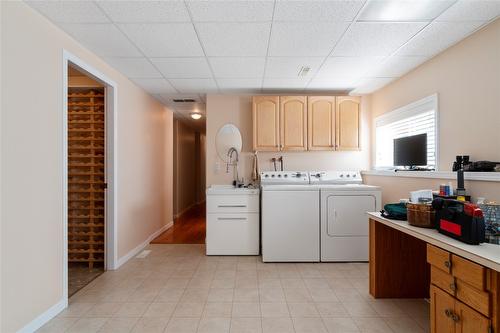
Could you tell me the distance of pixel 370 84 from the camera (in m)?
3.59

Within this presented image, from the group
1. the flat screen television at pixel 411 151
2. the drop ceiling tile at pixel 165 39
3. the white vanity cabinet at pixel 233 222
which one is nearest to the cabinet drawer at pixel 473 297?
the flat screen television at pixel 411 151

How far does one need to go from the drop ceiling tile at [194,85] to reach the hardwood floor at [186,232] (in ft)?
7.66

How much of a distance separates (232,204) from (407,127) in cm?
235

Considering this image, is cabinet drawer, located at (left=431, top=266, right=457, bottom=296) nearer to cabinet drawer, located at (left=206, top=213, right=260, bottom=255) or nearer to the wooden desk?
the wooden desk

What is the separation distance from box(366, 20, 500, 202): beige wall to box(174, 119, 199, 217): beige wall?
15.8 ft

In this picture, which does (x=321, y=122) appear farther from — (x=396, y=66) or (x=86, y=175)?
(x=86, y=175)

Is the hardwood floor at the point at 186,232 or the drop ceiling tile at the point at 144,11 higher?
the drop ceiling tile at the point at 144,11

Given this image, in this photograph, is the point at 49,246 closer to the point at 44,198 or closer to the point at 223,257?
the point at 44,198

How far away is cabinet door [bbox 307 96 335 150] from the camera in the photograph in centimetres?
379

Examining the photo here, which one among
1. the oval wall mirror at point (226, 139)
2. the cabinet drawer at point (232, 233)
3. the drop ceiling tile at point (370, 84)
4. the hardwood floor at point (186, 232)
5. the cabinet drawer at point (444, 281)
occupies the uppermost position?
the drop ceiling tile at point (370, 84)

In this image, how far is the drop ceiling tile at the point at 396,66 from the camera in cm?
275

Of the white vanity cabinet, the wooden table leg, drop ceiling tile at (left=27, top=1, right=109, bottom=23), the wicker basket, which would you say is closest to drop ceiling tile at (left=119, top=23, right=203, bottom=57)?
drop ceiling tile at (left=27, top=1, right=109, bottom=23)

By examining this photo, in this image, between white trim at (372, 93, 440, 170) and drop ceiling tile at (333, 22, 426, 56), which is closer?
drop ceiling tile at (333, 22, 426, 56)

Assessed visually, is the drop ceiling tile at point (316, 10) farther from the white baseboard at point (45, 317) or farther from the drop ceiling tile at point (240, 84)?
the white baseboard at point (45, 317)
